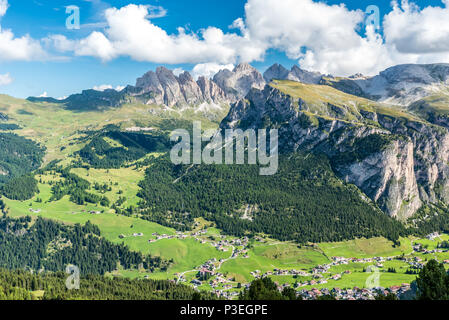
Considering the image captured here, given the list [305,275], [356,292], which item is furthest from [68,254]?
[356,292]

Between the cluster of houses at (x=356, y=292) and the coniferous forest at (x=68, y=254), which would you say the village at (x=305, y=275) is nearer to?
the cluster of houses at (x=356, y=292)

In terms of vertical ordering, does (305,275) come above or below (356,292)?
above

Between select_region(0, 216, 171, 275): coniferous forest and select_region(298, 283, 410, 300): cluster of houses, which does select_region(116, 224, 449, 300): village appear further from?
select_region(0, 216, 171, 275): coniferous forest

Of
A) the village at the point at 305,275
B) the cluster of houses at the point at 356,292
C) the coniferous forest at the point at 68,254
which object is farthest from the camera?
the coniferous forest at the point at 68,254

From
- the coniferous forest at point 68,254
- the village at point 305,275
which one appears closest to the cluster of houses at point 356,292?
the village at point 305,275

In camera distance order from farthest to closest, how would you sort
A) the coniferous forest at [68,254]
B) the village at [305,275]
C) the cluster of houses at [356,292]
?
the coniferous forest at [68,254] → the village at [305,275] → the cluster of houses at [356,292]

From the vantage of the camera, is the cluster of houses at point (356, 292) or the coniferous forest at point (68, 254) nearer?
the cluster of houses at point (356, 292)

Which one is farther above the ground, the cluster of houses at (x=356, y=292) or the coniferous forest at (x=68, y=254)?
the coniferous forest at (x=68, y=254)

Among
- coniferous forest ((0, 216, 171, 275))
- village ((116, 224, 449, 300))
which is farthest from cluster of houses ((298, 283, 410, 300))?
coniferous forest ((0, 216, 171, 275))

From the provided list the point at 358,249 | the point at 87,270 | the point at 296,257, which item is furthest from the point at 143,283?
the point at 358,249

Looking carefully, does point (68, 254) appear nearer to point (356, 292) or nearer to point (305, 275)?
point (305, 275)
